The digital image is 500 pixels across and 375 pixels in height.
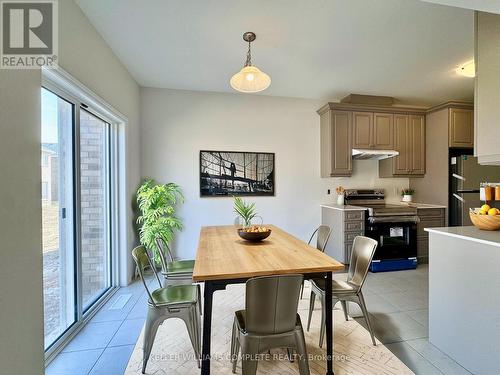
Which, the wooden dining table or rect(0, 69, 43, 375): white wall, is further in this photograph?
the wooden dining table

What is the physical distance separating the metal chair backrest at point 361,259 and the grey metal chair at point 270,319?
842 millimetres

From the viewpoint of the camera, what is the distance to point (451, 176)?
3779 mm

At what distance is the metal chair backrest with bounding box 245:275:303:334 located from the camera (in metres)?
1.23

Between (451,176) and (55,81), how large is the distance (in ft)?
16.9

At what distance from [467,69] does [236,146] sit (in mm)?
3294

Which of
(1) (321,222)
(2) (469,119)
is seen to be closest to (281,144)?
(1) (321,222)

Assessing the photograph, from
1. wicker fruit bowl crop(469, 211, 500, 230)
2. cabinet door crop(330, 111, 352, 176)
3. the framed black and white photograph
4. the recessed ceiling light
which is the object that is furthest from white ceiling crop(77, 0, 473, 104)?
wicker fruit bowl crop(469, 211, 500, 230)

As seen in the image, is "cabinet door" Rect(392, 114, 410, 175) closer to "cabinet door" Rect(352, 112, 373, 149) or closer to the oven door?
"cabinet door" Rect(352, 112, 373, 149)

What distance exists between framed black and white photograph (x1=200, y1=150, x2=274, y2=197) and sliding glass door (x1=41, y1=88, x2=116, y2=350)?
1505mm

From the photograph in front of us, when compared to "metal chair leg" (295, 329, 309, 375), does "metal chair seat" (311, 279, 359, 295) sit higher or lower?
higher

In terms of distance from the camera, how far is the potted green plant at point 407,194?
14.2 feet

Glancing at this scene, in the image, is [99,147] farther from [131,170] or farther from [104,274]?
[104,274]

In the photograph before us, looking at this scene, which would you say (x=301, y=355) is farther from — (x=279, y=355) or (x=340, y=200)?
(x=340, y=200)

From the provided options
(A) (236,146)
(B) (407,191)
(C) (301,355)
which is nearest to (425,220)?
(B) (407,191)
